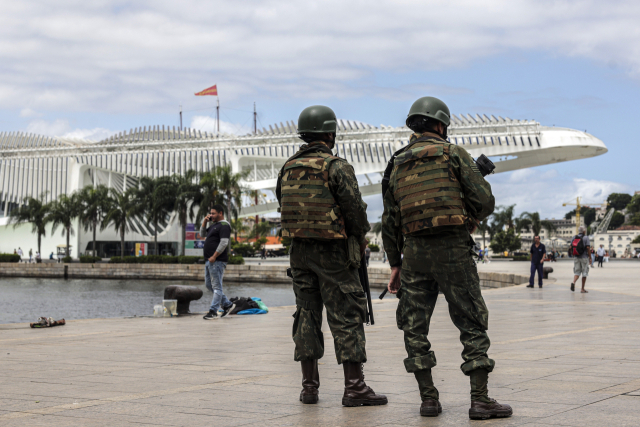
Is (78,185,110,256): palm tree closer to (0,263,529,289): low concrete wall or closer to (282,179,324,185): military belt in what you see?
(0,263,529,289): low concrete wall

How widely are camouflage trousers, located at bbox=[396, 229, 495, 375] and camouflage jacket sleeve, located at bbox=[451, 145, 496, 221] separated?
0.19 meters

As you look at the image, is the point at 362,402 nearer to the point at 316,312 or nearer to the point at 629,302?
the point at 316,312

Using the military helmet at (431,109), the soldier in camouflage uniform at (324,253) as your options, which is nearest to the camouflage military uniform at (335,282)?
the soldier in camouflage uniform at (324,253)

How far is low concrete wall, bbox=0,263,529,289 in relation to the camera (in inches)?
1588

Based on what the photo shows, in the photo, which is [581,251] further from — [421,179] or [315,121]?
[421,179]

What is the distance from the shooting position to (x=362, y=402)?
14.5 ft

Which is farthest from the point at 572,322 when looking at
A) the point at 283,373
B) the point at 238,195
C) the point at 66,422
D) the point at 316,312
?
the point at 238,195

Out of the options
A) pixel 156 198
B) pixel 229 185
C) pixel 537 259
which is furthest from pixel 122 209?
pixel 537 259

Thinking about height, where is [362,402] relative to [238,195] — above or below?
below

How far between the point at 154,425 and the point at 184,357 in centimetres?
312

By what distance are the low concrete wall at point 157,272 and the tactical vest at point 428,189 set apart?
3031cm

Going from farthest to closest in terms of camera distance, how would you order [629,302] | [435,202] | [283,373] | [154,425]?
[629,302]
[283,373]
[435,202]
[154,425]

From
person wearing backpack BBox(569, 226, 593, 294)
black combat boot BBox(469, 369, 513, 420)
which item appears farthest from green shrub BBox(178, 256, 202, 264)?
black combat boot BBox(469, 369, 513, 420)

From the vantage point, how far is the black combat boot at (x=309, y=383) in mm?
4562
